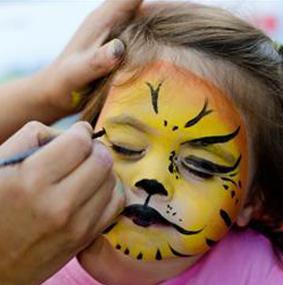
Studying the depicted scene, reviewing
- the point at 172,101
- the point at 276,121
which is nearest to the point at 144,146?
the point at 172,101

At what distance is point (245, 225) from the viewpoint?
98 centimetres

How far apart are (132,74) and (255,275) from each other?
285 millimetres

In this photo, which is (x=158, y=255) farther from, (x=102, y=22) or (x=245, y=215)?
(x=102, y=22)

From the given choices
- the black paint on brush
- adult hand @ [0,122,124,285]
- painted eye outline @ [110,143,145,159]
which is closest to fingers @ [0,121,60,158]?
adult hand @ [0,122,124,285]

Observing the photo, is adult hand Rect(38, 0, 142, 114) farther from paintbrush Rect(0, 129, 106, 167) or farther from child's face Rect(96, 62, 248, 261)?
paintbrush Rect(0, 129, 106, 167)

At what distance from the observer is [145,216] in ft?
2.75

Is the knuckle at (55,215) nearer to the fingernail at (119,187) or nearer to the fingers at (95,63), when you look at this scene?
the fingernail at (119,187)

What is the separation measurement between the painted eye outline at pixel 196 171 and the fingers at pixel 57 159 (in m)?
0.17

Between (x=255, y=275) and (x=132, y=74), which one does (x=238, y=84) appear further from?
(x=255, y=275)

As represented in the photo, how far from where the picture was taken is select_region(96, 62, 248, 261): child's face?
837 millimetres

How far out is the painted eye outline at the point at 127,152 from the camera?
33.5 inches

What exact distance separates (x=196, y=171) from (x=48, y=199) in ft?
0.71

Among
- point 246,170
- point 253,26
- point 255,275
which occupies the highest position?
point 253,26

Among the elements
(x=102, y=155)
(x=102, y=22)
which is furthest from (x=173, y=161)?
(x=102, y=22)
